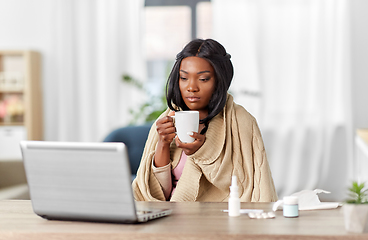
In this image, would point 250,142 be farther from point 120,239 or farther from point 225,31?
point 225,31

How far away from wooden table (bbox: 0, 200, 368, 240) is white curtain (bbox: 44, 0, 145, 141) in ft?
11.1

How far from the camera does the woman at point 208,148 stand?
1404 mm

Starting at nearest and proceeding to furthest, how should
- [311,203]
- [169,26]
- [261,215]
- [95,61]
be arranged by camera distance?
[261,215]
[311,203]
[95,61]
[169,26]

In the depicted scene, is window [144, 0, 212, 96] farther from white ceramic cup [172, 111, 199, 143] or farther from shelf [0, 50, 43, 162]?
white ceramic cup [172, 111, 199, 143]

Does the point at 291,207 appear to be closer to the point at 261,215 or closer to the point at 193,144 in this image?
the point at 261,215

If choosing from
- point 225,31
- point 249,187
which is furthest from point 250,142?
point 225,31

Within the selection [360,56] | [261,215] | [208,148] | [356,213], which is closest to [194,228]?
[261,215]

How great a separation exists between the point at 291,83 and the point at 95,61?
72.9 inches

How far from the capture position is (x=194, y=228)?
0.89 meters

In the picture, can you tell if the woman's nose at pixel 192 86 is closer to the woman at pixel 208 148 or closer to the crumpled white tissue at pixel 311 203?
the woman at pixel 208 148

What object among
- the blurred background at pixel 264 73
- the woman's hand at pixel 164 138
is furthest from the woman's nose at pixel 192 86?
the blurred background at pixel 264 73

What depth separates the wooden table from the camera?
2.77 ft

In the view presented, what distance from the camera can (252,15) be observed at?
4.27 metres

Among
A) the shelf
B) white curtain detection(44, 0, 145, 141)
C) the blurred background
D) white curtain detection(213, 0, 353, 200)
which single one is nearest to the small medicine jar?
the blurred background
